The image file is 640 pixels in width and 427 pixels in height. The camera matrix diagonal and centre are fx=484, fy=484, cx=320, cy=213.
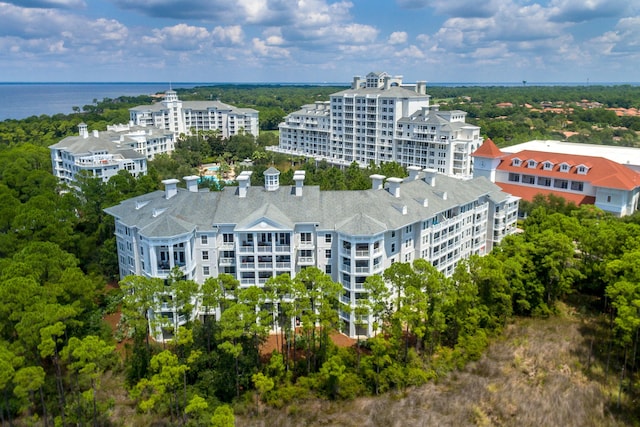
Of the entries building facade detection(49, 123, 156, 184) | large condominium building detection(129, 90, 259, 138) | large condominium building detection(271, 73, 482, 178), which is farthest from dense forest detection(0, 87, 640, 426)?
large condominium building detection(129, 90, 259, 138)

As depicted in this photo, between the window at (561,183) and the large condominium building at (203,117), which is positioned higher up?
the large condominium building at (203,117)

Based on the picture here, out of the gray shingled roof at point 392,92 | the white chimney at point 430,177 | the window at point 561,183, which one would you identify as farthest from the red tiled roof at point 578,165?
the gray shingled roof at point 392,92

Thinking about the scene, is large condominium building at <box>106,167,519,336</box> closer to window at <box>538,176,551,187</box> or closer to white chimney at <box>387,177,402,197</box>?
white chimney at <box>387,177,402,197</box>

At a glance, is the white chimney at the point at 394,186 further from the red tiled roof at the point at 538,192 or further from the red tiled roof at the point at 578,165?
the red tiled roof at the point at 578,165

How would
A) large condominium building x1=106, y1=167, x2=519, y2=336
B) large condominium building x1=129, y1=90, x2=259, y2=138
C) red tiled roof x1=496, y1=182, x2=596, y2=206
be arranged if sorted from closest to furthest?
large condominium building x1=106, y1=167, x2=519, y2=336 < red tiled roof x1=496, y1=182, x2=596, y2=206 < large condominium building x1=129, y1=90, x2=259, y2=138

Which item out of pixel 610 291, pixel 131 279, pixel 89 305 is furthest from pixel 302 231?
pixel 610 291

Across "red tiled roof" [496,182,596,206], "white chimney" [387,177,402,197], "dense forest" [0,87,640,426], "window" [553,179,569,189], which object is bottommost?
"dense forest" [0,87,640,426]

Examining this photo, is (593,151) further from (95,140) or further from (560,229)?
(95,140)
